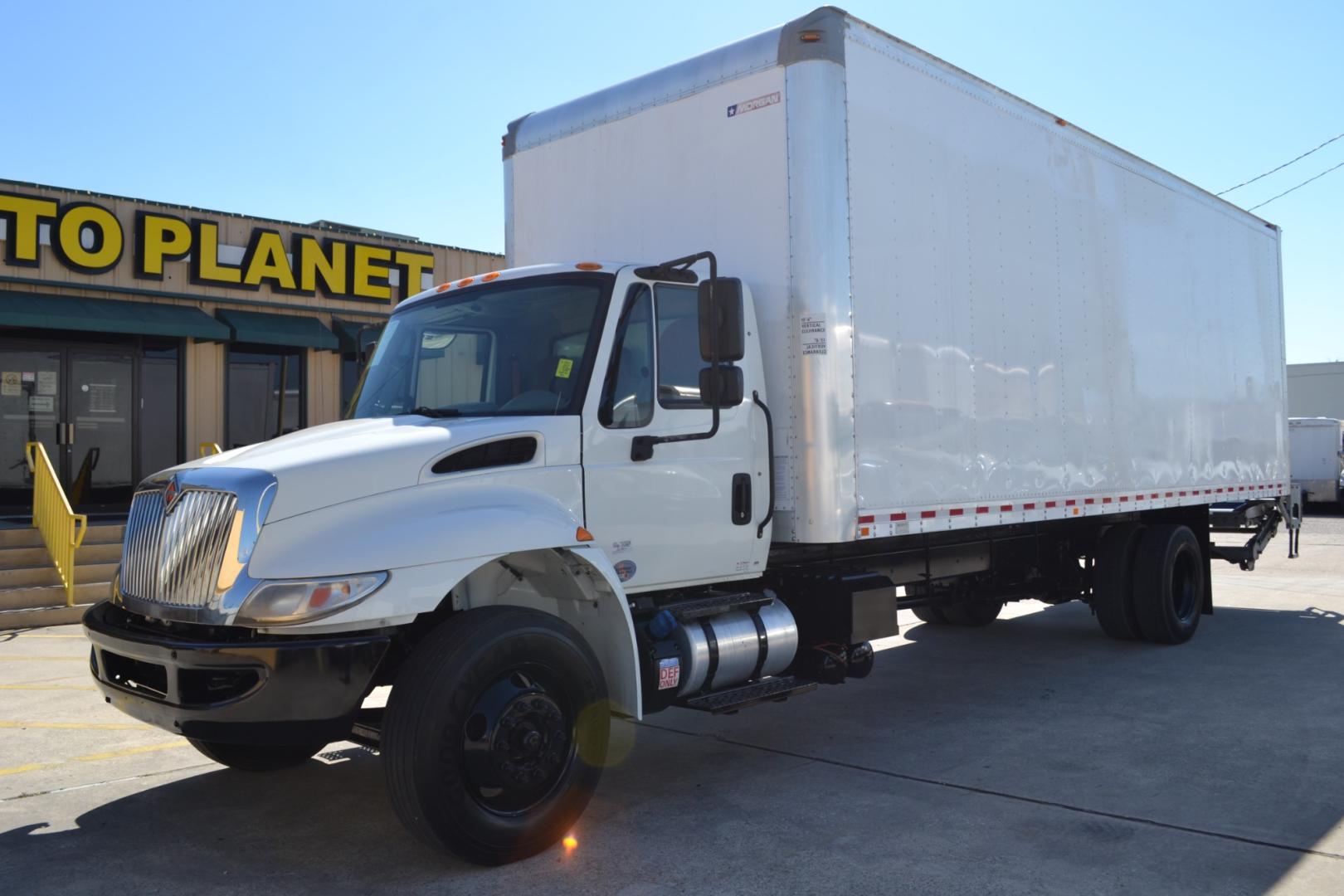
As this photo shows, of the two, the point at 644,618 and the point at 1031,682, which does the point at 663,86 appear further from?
the point at 1031,682

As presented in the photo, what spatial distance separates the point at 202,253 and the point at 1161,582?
1438 cm

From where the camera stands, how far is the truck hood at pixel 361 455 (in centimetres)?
428

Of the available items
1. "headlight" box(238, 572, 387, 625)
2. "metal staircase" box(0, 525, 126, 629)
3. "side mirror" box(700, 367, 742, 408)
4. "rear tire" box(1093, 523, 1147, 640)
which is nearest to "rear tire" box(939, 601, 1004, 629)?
"rear tire" box(1093, 523, 1147, 640)

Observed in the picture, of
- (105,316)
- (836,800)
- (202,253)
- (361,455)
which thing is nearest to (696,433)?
(361,455)

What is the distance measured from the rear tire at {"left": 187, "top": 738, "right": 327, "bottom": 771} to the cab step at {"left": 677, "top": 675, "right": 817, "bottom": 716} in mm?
2015

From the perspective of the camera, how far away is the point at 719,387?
5.18m

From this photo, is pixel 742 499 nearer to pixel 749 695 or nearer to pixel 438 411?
pixel 749 695

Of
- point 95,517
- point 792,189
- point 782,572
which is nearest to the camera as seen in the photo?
point 792,189

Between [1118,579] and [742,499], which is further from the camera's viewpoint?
[1118,579]

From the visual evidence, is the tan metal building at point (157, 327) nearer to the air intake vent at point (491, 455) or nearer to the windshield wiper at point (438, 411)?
the windshield wiper at point (438, 411)

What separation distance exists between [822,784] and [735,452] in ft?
5.93

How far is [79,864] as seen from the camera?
454cm

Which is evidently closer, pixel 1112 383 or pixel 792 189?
pixel 792 189

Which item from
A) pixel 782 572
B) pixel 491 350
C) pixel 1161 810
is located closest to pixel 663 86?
pixel 491 350
